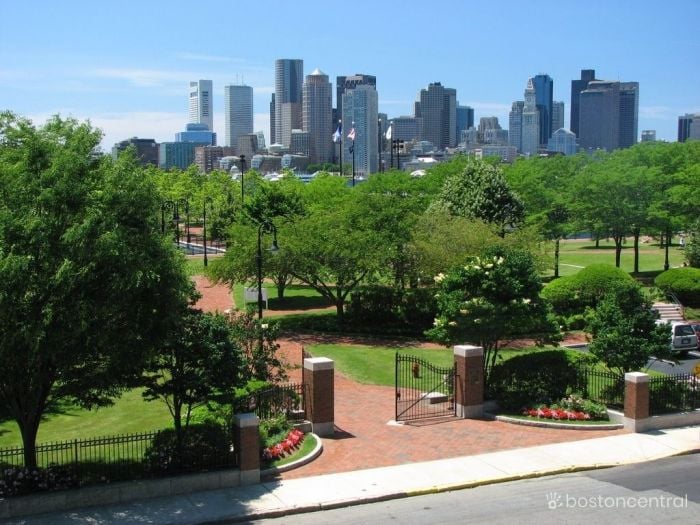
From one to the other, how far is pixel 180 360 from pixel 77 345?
9.37 ft

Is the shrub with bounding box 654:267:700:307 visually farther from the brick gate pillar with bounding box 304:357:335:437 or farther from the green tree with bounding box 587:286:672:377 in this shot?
the brick gate pillar with bounding box 304:357:335:437

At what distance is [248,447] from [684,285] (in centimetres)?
3154

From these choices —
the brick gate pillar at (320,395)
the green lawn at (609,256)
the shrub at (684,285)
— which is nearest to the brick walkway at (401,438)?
the brick gate pillar at (320,395)

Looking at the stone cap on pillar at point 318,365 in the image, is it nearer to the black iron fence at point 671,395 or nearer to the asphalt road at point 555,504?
the asphalt road at point 555,504

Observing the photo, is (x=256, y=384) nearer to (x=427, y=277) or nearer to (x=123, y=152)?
(x=123, y=152)

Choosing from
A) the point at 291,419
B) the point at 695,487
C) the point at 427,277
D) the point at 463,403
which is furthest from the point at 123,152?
the point at 427,277

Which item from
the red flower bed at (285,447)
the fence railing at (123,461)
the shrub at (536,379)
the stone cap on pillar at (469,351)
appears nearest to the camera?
the fence railing at (123,461)

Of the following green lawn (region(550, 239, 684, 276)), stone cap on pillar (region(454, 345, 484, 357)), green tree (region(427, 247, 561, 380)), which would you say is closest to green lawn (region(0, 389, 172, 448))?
stone cap on pillar (region(454, 345, 484, 357))

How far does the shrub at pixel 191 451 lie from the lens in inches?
694

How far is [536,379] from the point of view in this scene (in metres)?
24.3

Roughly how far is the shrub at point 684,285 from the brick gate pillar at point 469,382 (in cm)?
2323

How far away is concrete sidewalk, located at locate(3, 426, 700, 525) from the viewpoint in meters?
16.3

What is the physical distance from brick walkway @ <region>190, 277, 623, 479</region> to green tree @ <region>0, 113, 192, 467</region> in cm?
496

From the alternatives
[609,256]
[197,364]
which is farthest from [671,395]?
[609,256]
